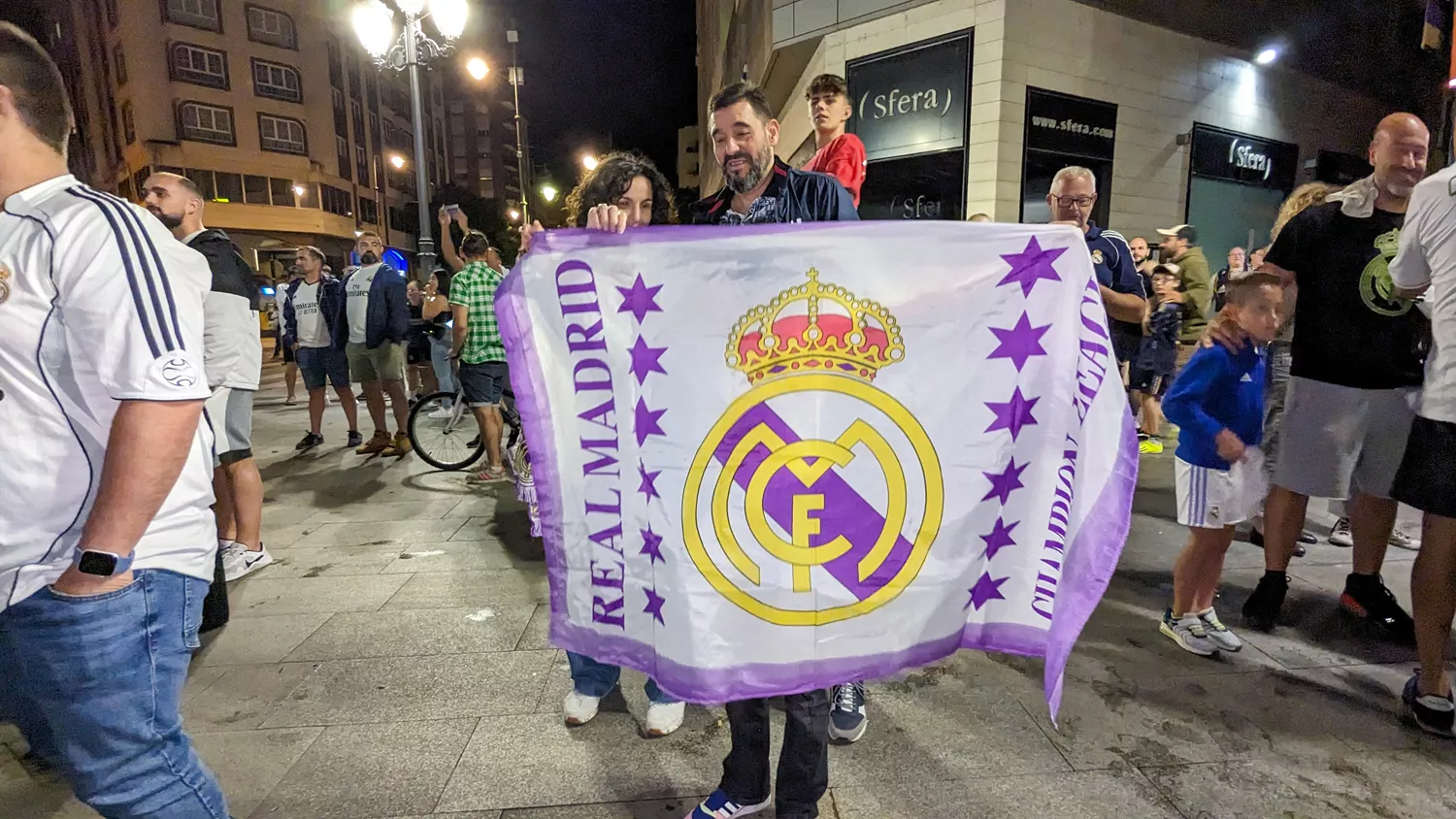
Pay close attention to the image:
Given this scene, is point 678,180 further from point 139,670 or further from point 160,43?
point 139,670

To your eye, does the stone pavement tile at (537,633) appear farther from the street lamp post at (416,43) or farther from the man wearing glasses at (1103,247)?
the street lamp post at (416,43)

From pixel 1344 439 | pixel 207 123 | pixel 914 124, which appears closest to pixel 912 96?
pixel 914 124

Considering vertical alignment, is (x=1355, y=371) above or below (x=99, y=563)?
above

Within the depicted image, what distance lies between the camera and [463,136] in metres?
78.2

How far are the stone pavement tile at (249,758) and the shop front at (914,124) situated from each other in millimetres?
8617

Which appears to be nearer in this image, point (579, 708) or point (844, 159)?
point (579, 708)

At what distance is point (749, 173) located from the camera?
2225 mm

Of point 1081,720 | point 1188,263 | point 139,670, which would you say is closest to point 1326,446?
point 1081,720

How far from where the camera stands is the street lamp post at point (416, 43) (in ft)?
29.8

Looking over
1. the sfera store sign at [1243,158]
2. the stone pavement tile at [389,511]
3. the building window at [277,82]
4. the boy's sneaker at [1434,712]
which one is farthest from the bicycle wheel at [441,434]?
the building window at [277,82]

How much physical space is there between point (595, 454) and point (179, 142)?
1865 inches

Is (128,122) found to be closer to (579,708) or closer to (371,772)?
(371,772)

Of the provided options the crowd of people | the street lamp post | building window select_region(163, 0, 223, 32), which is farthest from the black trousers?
building window select_region(163, 0, 223, 32)

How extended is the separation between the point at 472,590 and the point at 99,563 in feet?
8.53
